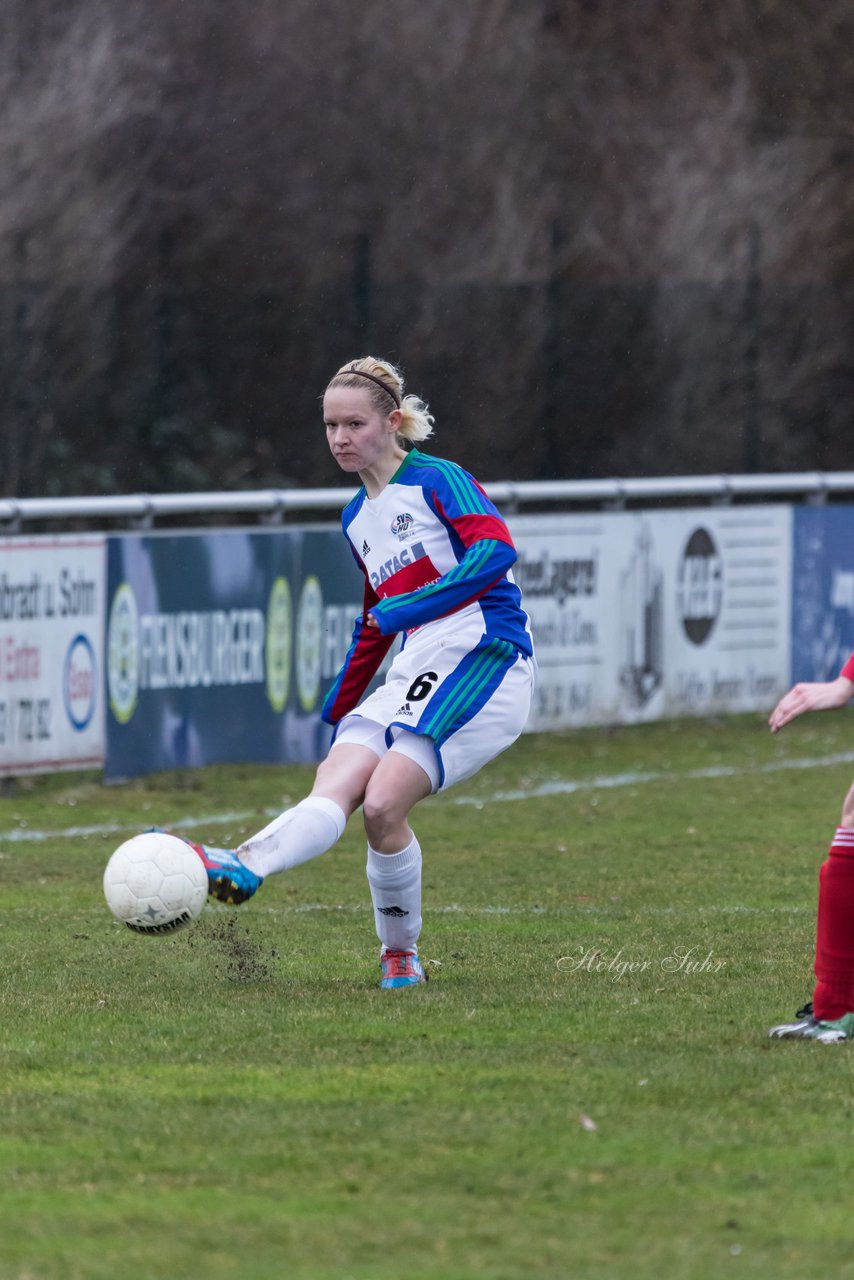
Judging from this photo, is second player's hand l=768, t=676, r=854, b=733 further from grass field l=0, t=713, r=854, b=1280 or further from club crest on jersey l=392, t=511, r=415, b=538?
club crest on jersey l=392, t=511, r=415, b=538

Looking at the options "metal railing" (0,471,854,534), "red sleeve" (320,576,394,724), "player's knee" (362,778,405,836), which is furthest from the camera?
"metal railing" (0,471,854,534)

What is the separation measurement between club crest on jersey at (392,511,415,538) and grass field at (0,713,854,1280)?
1219mm

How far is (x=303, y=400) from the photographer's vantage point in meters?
17.1

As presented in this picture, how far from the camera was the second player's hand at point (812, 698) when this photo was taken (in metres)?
5.37

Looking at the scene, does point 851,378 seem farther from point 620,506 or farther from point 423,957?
point 423,957

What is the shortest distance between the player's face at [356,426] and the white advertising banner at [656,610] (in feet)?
20.6

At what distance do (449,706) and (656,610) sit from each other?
764 centimetres

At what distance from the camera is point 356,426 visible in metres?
6.36

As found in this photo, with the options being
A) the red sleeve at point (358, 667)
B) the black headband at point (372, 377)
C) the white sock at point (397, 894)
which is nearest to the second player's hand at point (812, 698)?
the white sock at point (397, 894)

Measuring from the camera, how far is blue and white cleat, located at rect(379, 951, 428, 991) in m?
6.31

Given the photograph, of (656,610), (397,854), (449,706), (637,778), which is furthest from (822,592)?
(397,854)

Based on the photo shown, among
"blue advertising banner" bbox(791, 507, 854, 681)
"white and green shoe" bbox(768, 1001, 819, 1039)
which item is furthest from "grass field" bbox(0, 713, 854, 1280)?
"blue advertising banner" bbox(791, 507, 854, 681)

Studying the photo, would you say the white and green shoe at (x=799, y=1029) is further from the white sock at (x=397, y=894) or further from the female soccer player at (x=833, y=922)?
the white sock at (x=397, y=894)

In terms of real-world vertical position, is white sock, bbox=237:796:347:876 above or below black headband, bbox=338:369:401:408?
below
